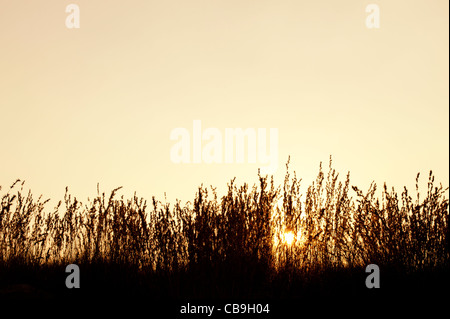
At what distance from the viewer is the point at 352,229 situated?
388cm

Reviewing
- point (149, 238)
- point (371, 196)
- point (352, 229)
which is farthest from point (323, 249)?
point (149, 238)

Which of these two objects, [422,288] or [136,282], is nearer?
[422,288]

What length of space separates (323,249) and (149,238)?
148 centimetres

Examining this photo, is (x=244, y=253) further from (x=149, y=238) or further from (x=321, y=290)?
(x=149, y=238)

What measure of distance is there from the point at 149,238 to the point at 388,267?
198 cm

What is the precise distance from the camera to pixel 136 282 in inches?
138

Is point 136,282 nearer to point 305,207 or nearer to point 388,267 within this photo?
point 305,207
